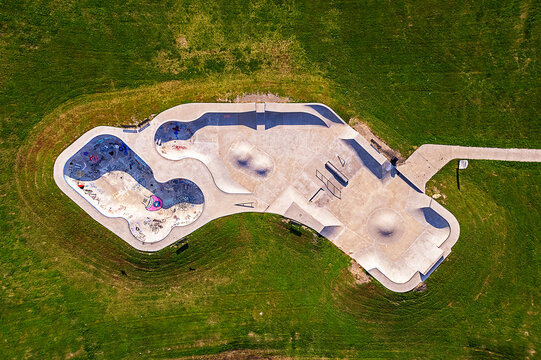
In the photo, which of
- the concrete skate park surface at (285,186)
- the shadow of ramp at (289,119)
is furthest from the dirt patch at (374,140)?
the shadow of ramp at (289,119)

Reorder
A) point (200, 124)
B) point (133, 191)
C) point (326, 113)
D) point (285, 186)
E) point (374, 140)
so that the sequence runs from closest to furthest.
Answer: point (326, 113)
point (374, 140)
point (200, 124)
point (285, 186)
point (133, 191)

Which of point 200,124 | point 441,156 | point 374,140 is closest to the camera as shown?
point 441,156

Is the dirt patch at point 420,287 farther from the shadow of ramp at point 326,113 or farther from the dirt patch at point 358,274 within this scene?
the shadow of ramp at point 326,113

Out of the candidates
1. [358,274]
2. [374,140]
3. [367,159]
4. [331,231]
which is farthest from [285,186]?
[358,274]

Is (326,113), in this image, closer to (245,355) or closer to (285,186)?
(285,186)

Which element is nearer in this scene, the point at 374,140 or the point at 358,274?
the point at 374,140

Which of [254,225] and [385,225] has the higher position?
[254,225]

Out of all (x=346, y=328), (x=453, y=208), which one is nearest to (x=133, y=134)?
(x=346, y=328)
